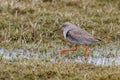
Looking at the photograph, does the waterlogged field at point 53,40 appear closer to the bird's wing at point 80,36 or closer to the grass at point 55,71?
the grass at point 55,71

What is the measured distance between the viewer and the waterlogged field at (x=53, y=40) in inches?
290

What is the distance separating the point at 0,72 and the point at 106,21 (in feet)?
14.5

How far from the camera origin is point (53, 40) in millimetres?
10000

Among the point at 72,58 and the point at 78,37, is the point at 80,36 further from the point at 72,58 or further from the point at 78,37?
the point at 72,58

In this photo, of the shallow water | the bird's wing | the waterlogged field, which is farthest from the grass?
the bird's wing

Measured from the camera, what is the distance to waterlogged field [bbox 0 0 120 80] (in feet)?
24.2

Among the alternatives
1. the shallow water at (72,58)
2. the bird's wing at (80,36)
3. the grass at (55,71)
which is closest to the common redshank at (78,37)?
the bird's wing at (80,36)

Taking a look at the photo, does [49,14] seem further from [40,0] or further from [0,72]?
[0,72]

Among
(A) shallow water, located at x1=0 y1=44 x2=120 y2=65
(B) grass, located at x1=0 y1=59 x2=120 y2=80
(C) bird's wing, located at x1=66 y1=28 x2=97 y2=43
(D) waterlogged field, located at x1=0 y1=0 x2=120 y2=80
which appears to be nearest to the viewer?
(B) grass, located at x1=0 y1=59 x2=120 y2=80

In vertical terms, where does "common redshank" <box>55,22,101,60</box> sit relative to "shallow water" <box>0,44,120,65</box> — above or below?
above

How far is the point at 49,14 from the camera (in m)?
11.0

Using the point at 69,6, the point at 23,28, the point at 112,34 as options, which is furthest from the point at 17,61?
the point at 69,6

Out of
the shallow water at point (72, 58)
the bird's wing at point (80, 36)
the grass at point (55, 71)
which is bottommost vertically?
the shallow water at point (72, 58)

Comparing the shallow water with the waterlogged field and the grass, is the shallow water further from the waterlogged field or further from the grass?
the grass
